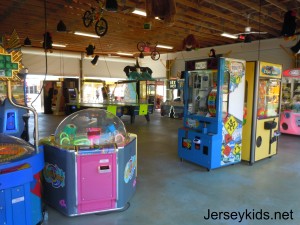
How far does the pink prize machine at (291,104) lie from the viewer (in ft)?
25.1

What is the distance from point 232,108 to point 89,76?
12467 mm

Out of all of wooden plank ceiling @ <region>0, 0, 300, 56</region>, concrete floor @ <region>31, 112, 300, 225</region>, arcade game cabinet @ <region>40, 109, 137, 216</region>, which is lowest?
concrete floor @ <region>31, 112, 300, 225</region>

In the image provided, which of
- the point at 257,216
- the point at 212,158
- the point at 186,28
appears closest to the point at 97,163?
the point at 257,216

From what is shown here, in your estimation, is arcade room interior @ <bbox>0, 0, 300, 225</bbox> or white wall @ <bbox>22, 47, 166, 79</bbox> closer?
arcade room interior @ <bbox>0, 0, 300, 225</bbox>

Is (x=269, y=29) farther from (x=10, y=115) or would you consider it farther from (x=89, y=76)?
(x=89, y=76)

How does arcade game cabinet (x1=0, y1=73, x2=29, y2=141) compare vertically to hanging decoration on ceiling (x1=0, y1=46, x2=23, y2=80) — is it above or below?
below

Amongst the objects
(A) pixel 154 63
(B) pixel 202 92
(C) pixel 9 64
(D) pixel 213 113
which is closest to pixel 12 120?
(C) pixel 9 64

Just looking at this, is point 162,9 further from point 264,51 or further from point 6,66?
point 264,51

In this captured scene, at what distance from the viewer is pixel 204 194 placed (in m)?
3.41

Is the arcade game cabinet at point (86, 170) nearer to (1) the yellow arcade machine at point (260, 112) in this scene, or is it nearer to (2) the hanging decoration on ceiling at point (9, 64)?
(2) the hanging decoration on ceiling at point (9, 64)

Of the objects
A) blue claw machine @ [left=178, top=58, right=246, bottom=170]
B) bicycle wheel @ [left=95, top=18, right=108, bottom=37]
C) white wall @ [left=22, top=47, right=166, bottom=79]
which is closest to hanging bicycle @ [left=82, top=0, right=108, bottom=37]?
bicycle wheel @ [left=95, top=18, right=108, bottom=37]

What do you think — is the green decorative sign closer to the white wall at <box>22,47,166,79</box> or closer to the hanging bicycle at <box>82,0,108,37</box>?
the hanging bicycle at <box>82,0,108,37</box>

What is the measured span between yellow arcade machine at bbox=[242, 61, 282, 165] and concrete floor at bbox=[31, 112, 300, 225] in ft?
0.92

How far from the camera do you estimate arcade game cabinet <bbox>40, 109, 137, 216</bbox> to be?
8.79 feet
